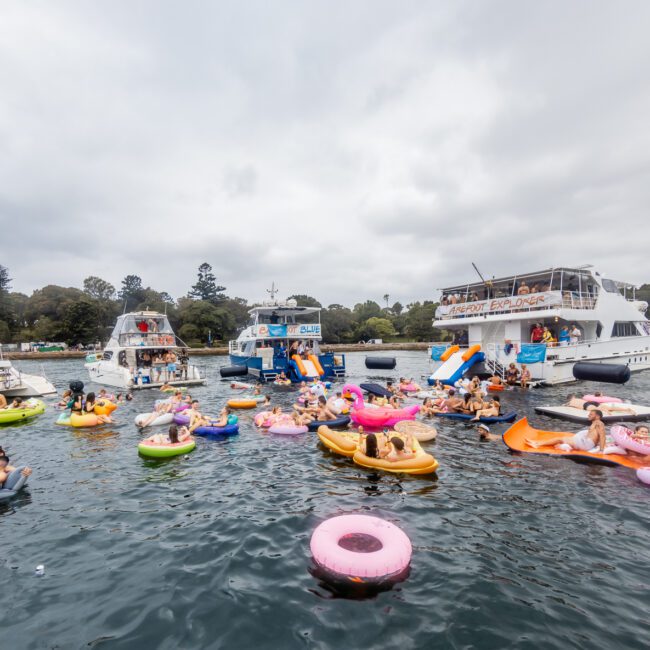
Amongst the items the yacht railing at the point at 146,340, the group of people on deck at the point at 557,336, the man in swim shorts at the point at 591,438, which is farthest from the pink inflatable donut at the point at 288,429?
the group of people on deck at the point at 557,336

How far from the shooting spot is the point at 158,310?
82.8m

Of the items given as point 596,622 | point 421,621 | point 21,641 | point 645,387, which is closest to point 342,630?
point 421,621

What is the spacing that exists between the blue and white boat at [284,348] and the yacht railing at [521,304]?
955cm

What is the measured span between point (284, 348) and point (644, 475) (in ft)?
80.4

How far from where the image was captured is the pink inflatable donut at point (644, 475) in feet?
30.0

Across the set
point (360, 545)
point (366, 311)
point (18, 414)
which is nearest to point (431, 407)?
point (360, 545)

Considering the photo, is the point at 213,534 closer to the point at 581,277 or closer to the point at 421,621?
the point at 421,621

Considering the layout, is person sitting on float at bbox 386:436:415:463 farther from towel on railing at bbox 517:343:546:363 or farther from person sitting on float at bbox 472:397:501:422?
towel on railing at bbox 517:343:546:363

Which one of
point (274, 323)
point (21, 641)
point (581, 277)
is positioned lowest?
point (21, 641)

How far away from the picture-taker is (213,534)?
7395 millimetres

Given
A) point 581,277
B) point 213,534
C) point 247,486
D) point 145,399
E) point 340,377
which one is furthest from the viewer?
point 340,377

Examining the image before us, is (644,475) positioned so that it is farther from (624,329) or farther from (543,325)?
(624,329)

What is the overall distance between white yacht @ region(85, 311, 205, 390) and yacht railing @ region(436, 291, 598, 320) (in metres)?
19.4

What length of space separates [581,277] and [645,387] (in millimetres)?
8020
